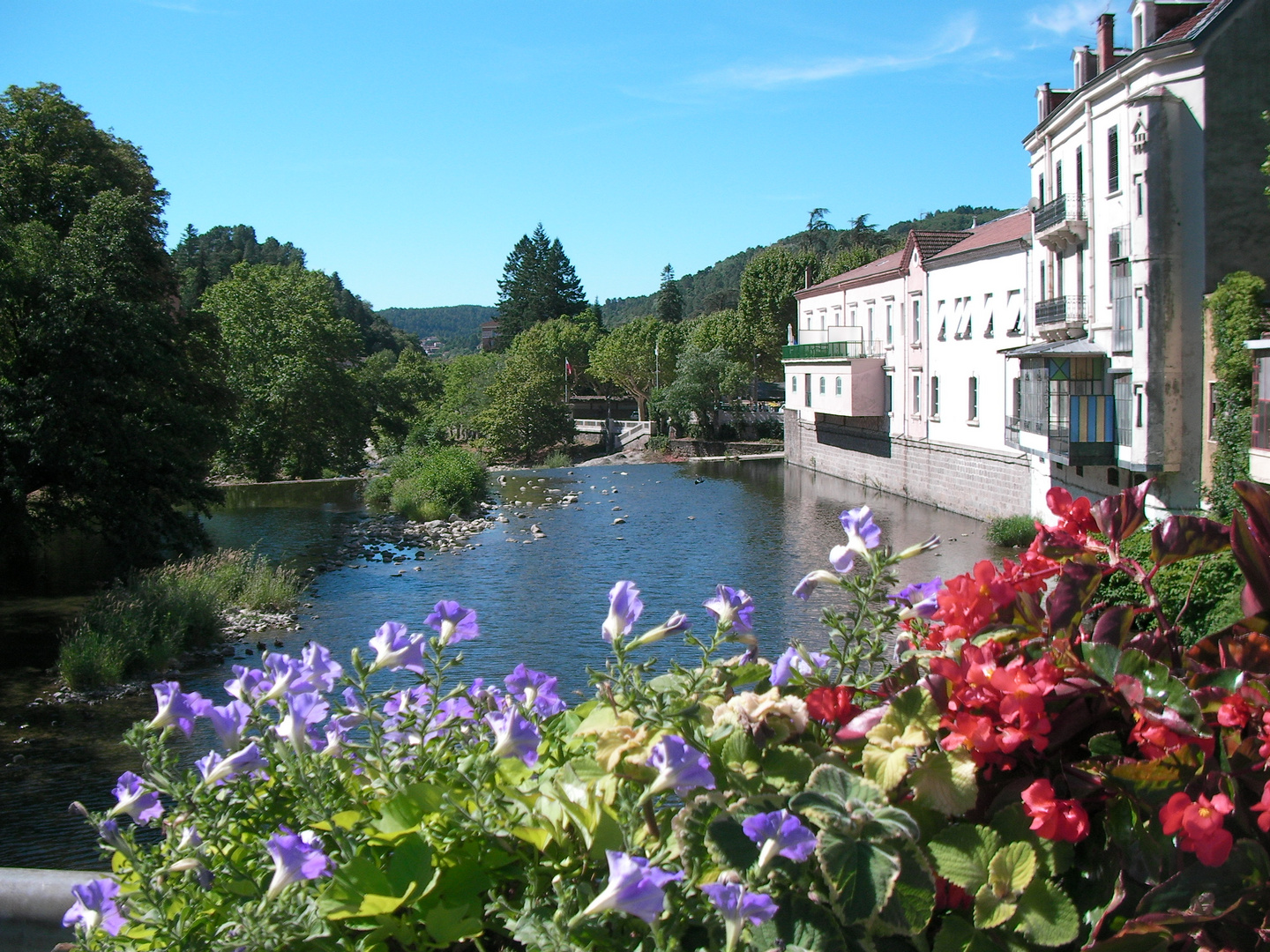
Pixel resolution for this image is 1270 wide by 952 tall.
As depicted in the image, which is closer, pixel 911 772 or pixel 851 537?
pixel 911 772

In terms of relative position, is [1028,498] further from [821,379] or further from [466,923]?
[466,923]

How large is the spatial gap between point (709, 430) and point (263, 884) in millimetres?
61405

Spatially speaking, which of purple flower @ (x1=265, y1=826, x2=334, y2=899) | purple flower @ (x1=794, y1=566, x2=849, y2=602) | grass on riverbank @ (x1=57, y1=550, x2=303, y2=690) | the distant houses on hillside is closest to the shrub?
the distant houses on hillside

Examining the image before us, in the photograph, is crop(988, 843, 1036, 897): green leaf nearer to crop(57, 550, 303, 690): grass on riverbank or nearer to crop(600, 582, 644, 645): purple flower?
crop(600, 582, 644, 645): purple flower

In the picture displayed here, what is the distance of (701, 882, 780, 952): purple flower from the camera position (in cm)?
145

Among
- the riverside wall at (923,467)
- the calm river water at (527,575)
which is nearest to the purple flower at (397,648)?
the calm river water at (527,575)

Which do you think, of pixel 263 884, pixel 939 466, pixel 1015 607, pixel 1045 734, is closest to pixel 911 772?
pixel 1045 734

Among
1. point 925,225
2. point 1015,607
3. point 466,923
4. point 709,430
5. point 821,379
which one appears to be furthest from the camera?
point 925,225

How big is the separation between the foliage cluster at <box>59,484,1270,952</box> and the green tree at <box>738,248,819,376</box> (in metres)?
67.8

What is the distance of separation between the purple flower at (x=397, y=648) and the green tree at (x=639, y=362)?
227 feet

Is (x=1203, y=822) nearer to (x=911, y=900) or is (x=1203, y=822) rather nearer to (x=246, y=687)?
(x=911, y=900)

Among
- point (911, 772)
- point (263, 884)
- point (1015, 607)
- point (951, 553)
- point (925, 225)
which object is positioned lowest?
point (951, 553)

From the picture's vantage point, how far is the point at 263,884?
180cm

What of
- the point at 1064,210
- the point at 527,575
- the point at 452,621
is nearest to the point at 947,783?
the point at 452,621
